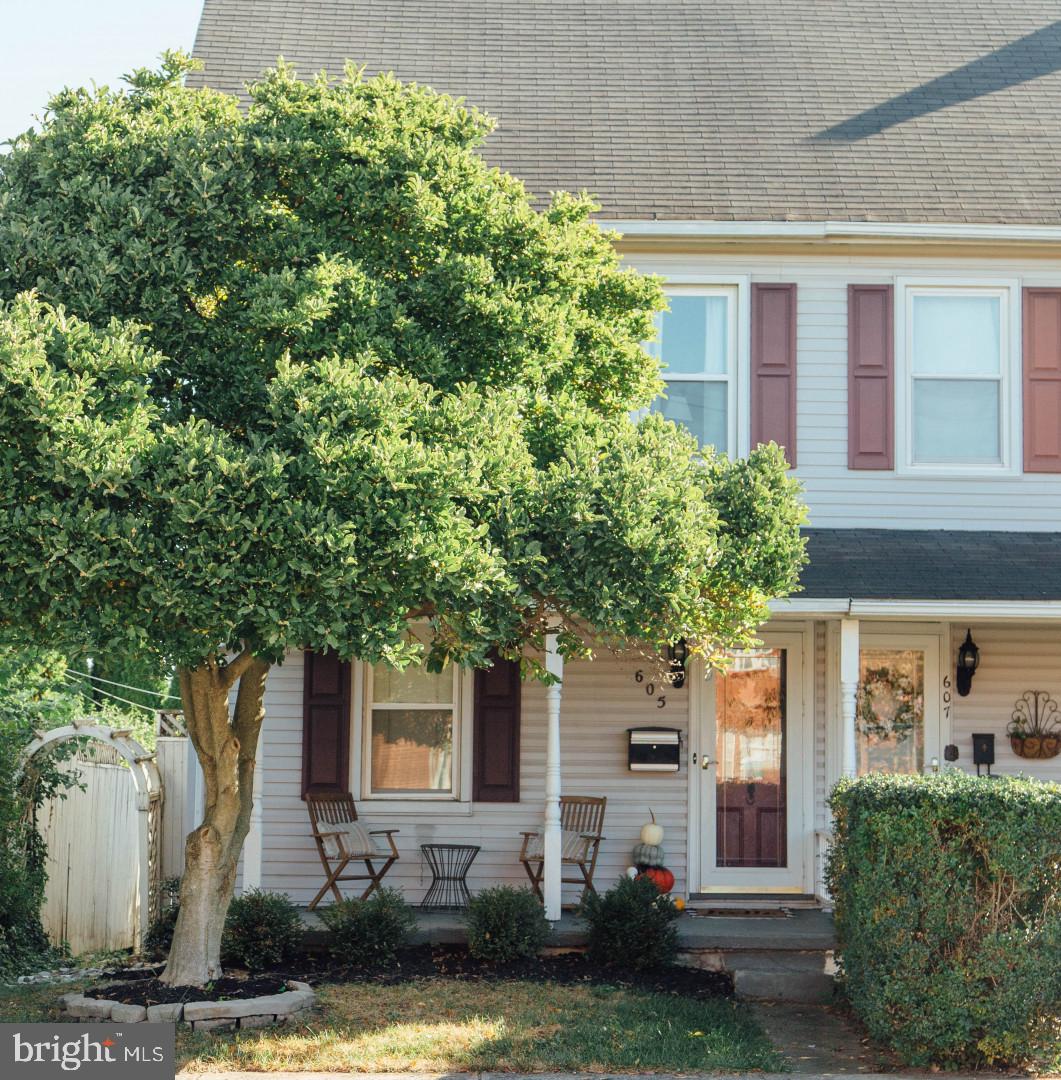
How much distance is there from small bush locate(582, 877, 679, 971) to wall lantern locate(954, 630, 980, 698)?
3.32 metres

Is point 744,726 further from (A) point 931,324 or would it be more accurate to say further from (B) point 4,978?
(B) point 4,978

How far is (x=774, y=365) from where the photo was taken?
11.3 metres

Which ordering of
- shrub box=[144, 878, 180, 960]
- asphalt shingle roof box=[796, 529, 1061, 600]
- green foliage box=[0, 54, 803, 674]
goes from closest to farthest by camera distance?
1. green foliage box=[0, 54, 803, 674]
2. shrub box=[144, 878, 180, 960]
3. asphalt shingle roof box=[796, 529, 1061, 600]

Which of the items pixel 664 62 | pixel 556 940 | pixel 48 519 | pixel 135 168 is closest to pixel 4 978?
pixel 556 940

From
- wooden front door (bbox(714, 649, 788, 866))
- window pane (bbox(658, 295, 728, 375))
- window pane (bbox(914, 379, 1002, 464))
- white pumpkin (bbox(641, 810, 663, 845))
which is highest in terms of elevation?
window pane (bbox(658, 295, 728, 375))

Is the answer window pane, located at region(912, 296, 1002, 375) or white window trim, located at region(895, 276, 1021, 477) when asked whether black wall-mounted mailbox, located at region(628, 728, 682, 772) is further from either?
window pane, located at region(912, 296, 1002, 375)

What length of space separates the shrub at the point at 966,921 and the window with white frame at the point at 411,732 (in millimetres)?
4913

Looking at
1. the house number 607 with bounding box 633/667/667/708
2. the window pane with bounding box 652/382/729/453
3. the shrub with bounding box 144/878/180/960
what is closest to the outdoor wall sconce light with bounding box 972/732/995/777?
the house number 607 with bounding box 633/667/667/708

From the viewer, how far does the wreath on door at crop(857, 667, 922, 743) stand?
37.2ft

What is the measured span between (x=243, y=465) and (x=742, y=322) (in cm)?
618

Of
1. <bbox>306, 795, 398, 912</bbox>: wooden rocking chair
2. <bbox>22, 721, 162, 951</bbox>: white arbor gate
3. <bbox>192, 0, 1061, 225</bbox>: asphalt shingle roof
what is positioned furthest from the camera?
<bbox>192, 0, 1061, 225</bbox>: asphalt shingle roof

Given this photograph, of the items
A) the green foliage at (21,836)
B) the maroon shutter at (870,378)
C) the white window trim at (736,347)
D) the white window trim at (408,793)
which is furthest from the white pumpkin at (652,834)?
the green foliage at (21,836)

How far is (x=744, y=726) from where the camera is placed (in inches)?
448

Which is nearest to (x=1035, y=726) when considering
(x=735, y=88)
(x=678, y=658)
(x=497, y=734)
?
(x=678, y=658)
